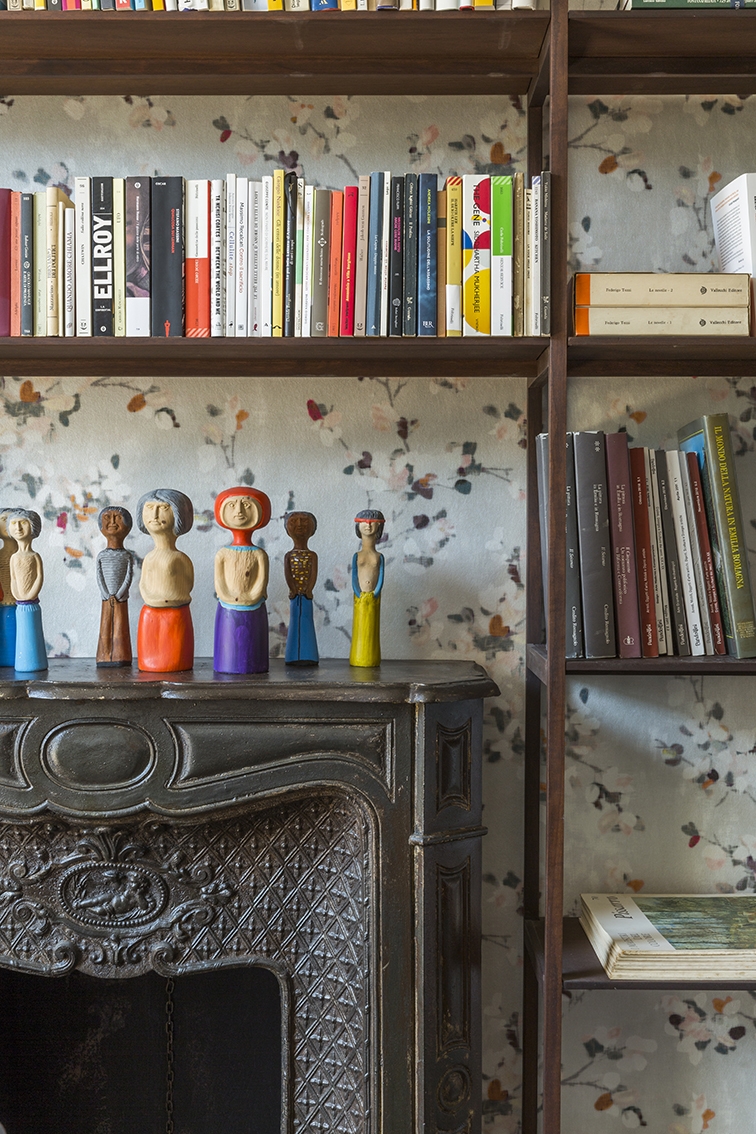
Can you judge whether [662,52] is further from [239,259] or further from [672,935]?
[672,935]

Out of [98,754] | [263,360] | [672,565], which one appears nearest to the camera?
[98,754]

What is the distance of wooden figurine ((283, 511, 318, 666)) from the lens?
131cm

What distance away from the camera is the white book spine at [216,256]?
46.6 inches

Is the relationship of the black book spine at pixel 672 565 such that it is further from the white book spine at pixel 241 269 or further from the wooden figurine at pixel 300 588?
the white book spine at pixel 241 269

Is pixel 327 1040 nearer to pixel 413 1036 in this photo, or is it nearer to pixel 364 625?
pixel 413 1036

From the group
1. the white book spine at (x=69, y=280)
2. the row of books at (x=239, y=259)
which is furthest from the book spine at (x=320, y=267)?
the white book spine at (x=69, y=280)

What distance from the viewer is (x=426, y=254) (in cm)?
117

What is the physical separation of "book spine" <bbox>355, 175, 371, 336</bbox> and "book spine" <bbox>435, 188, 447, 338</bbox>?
0.31 ft

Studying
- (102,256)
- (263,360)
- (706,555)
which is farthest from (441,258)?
(706,555)

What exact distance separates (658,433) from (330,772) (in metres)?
0.79

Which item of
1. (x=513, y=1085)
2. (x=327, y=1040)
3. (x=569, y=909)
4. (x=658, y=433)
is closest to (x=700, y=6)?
(x=658, y=433)

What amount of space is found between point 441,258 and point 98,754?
81 cm

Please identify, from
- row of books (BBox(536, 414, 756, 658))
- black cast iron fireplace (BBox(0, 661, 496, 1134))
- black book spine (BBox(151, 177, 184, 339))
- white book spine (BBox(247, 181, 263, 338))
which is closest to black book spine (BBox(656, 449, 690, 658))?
row of books (BBox(536, 414, 756, 658))

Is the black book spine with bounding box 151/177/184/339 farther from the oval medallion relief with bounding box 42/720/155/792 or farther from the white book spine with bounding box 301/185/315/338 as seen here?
the oval medallion relief with bounding box 42/720/155/792
